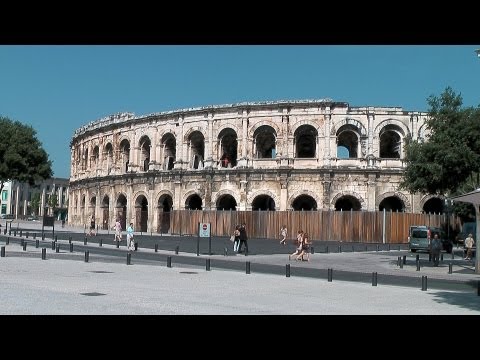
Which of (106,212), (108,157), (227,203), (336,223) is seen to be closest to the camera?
(336,223)

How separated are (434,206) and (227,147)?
1632cm

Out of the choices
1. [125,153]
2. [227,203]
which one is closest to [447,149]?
[227,203]

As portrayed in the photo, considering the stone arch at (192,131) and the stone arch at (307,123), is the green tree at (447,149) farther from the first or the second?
the stone arch at (192,131)

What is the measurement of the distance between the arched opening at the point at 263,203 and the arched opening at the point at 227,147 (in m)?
3.42

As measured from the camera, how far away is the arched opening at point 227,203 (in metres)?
44.6

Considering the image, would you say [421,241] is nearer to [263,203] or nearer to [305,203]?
[305,203]

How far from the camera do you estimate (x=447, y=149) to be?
75.7 ft

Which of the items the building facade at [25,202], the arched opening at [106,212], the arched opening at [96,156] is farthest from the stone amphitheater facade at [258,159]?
the building facade at [25,202]

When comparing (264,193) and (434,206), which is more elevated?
(264,193)

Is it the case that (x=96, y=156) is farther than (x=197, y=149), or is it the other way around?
(x=96, y=156)

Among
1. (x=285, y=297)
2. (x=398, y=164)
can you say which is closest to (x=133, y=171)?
(x=398, y=164)

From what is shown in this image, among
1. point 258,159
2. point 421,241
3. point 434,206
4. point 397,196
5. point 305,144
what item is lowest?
point 421,241

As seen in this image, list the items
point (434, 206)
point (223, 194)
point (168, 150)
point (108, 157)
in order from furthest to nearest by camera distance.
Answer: point (108, 157), point (168, 150), point (434, 206), point (223, 194)
